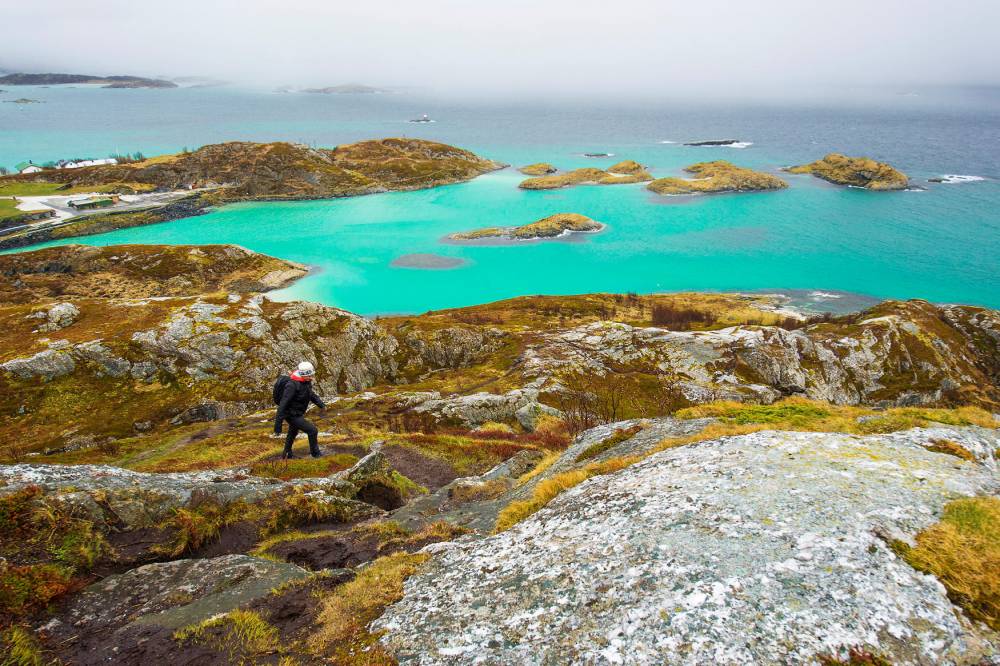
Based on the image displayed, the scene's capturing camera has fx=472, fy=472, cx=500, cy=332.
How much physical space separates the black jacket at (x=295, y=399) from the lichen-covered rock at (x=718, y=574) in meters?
12.4

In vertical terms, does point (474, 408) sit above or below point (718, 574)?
below

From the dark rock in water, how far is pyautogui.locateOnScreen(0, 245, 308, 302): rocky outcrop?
1174 inches

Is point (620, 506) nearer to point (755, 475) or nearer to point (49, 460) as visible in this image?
point (755, 475)

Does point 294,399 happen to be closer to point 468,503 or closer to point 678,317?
point 468,503

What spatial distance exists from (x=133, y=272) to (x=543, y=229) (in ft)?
369

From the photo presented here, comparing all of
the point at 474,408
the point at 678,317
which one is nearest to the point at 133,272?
the point at 474,408

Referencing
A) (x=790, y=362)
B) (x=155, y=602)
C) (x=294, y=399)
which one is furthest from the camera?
(x=790, y=362)

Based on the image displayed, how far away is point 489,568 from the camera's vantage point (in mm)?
11047

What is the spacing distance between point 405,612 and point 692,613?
5.54 m

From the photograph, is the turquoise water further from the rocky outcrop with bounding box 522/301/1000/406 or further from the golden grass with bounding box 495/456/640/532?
the golden grass with bounding box 495/456/640/532

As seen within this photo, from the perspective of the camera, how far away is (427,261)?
449 feet

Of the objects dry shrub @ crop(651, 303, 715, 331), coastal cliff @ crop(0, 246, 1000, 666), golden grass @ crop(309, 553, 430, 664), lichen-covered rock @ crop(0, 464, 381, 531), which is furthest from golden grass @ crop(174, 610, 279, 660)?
dry shrub @ crop(651, 303, 715, 331)

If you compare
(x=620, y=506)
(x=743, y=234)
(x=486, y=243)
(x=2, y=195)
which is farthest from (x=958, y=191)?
(x=2, y=195)

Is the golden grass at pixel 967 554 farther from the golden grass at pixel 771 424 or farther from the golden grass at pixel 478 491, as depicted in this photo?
the golden grass at pixel 478 491
